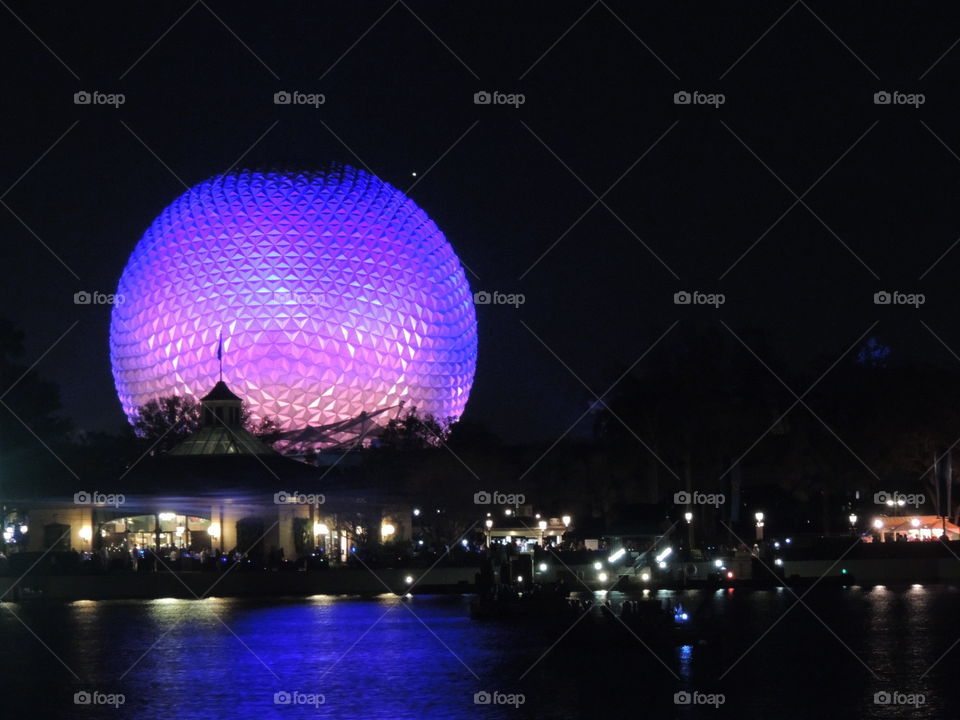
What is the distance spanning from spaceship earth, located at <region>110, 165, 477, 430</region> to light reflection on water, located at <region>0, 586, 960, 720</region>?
107ft

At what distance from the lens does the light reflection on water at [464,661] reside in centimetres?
3475

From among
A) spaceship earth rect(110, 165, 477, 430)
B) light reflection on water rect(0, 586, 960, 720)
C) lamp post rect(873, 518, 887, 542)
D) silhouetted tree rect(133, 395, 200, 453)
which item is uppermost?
spaceship earth rect(110, 165, 477, 430)

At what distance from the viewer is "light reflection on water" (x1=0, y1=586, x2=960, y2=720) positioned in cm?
3475

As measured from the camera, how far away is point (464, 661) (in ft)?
137

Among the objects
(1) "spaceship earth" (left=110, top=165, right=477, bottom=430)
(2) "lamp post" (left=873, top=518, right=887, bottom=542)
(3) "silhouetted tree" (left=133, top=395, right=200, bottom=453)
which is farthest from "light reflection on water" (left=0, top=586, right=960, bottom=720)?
(1) "spaceship earth" (left=110, top=165, right=477, bottom=430)

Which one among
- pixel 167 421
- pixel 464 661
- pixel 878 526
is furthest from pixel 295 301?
pixel 464 661

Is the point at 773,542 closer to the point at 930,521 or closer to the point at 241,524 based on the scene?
the point at 930,521

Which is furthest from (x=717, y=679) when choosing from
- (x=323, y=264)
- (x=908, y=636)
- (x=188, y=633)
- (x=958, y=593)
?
(x=323, y=264)

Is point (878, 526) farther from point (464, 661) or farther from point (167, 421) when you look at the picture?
point (464, 661)

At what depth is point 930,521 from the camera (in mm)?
80938

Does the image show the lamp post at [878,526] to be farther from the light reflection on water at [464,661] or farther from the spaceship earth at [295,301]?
the light reflection on water at [464,661]

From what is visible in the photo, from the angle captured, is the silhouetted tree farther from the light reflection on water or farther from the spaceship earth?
the light reflection on water

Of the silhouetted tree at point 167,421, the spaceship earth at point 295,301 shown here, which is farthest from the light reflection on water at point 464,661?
the spaceship earth at point 295,301

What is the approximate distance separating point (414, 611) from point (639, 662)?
53.9 ft
